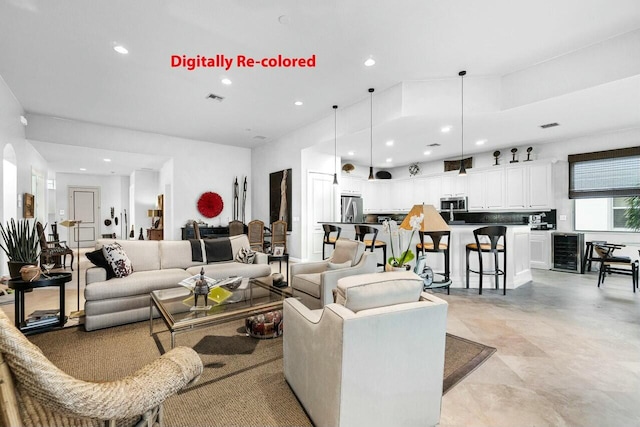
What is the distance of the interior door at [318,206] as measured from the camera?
6.78m

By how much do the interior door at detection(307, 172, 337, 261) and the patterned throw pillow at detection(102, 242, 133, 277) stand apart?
4.08 metres

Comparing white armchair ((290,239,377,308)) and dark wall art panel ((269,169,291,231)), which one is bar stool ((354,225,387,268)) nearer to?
white armchair ((290,239,377,308))

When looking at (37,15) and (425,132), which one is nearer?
(37,15)

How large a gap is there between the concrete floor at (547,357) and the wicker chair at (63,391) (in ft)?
4.85

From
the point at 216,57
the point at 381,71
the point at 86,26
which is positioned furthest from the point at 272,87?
the point at 86,26

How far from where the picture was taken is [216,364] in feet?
7.15

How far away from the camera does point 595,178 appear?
18.9 ft

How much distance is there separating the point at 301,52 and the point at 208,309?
3.06 m

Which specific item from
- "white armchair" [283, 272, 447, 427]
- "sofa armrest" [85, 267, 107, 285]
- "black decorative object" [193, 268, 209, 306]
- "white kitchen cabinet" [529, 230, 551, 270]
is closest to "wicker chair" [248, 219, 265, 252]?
"sofa armrest" [85, 267, 107, 285]

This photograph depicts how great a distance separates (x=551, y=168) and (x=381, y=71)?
472 centimetres

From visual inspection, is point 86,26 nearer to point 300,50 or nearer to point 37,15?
point 37,15

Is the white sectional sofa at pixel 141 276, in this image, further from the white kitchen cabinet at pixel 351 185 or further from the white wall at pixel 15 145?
the white kitchen cabinet at pixel 351 185
